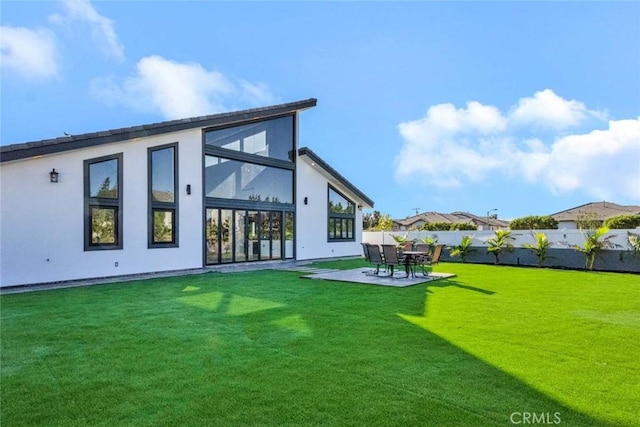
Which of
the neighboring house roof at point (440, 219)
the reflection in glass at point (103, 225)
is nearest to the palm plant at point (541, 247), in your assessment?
the reflection in glass at point (103, 225)

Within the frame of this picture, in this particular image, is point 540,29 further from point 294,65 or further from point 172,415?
point 172,415

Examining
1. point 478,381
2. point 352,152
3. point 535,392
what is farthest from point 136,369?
point 352,152

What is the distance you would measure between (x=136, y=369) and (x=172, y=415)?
1.27m

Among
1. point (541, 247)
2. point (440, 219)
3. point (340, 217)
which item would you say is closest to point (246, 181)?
point (340, 217)

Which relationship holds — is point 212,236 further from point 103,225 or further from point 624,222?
point 624,222

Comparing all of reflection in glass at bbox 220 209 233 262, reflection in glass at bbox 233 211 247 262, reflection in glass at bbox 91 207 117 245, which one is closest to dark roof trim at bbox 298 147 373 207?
reflection in glass at bbox 233 211 247 262

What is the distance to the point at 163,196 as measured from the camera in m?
12.8

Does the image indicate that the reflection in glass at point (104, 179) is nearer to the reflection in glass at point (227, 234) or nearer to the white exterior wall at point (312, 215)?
the reflection in glass at point (227, 234)

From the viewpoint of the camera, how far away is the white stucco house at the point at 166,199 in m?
9.92

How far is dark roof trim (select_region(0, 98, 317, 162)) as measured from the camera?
939 cm

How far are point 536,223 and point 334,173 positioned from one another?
53.8 feet

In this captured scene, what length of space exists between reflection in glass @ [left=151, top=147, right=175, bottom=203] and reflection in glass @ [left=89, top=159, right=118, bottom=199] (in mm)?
1187

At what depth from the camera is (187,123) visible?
1317 cm

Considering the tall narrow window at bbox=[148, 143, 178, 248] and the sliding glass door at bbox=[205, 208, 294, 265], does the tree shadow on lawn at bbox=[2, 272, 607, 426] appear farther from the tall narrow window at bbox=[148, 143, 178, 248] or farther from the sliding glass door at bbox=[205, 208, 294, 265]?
the sliding glass door at bbox=[205, 208, 294, 265]
